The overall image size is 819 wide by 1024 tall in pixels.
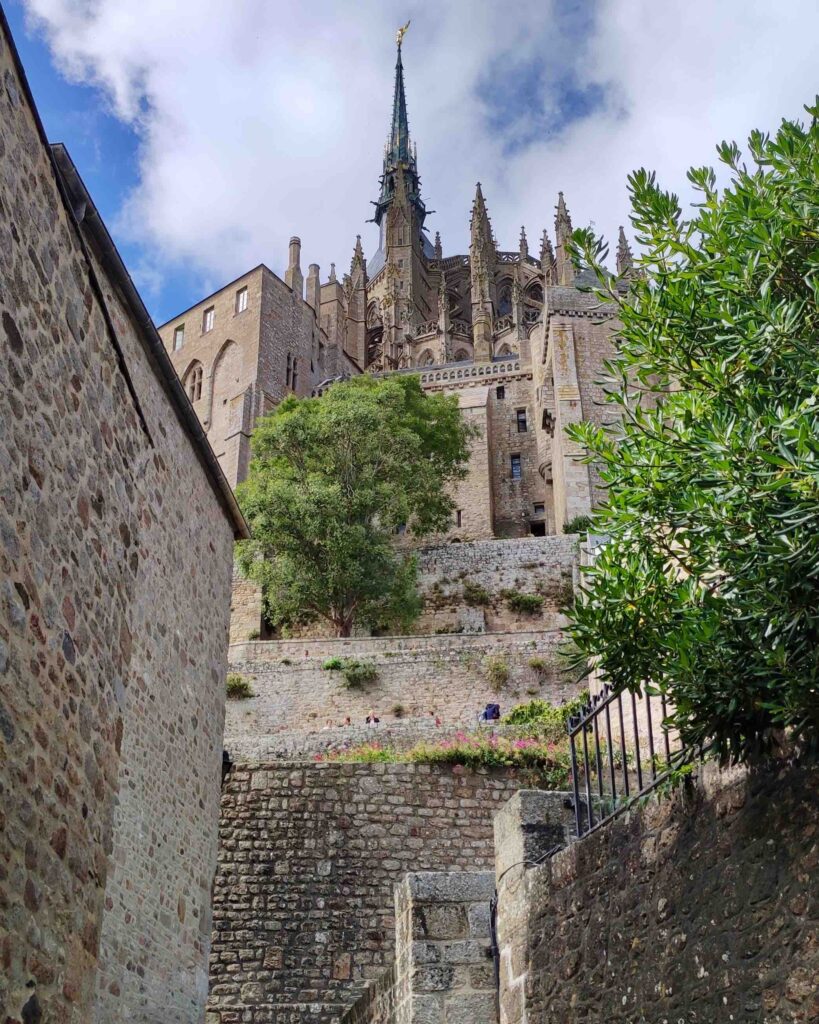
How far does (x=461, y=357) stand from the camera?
66875 millimetres

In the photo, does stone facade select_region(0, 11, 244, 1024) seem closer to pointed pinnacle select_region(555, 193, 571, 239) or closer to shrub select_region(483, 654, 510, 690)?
shrub select_region(483, 654, 510, 690)

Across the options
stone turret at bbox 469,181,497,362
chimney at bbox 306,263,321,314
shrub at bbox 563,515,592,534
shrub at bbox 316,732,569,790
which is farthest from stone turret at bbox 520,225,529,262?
shrub at bbox 316,732,569,790

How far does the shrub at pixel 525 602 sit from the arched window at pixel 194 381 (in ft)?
77.3

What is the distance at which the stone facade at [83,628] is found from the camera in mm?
5191

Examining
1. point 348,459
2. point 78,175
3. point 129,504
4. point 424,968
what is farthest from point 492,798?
point 348,459

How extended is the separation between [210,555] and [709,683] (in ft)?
23.7

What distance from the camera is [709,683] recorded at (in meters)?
4.89

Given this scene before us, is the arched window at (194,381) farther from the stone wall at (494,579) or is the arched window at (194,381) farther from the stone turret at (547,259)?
the stone turret at (547,259)

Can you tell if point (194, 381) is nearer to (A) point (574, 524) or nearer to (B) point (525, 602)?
(A) point (574, 524)

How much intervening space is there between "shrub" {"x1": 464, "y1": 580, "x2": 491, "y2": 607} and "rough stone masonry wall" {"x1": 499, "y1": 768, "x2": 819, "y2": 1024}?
1092 inches

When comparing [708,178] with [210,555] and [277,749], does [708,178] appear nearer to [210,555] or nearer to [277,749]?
[210,555]

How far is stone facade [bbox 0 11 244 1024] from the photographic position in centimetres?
519

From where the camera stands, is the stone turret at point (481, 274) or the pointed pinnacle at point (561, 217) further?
the pointed pinnacle at point (561, 217)

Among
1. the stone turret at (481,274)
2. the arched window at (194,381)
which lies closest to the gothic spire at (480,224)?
the stone turret at (481,274)
